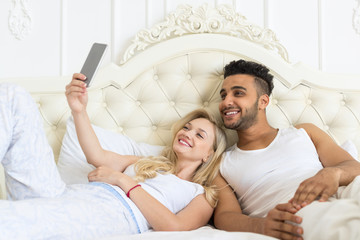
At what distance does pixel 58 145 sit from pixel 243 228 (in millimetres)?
1070

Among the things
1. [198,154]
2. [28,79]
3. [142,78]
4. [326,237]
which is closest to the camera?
[326,237]

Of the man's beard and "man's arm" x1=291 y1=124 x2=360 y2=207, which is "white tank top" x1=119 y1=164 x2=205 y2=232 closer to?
the man's beard

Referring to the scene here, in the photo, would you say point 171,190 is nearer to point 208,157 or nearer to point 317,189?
point 208,157

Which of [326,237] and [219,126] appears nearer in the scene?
[326,237]

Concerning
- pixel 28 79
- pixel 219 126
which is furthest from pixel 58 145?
pixel 219 126

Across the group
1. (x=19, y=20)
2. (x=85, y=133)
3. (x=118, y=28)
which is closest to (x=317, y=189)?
(x=85, y=133)

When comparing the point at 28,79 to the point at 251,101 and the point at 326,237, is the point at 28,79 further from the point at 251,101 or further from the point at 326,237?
the point at 326,237

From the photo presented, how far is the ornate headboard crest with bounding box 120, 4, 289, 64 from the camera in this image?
5.69 ft

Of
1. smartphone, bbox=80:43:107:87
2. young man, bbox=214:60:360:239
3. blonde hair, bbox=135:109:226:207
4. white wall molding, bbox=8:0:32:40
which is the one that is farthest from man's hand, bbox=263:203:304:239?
white wall molding, bbox=8:0:32:40

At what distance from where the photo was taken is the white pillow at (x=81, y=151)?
1521mm

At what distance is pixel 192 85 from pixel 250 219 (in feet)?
2.57

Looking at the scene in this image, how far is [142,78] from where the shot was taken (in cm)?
173

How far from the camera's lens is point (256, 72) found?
5.16 ft

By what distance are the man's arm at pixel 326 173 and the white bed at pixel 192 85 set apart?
227mm
